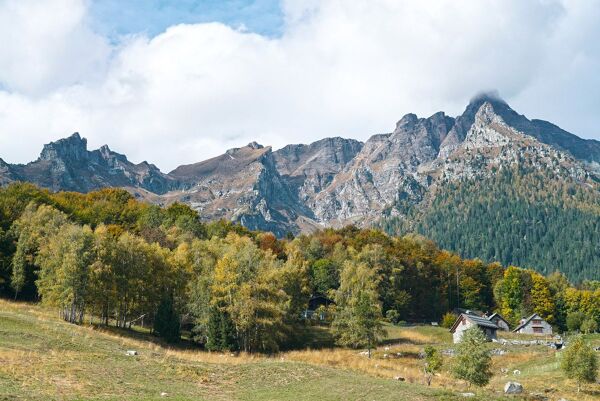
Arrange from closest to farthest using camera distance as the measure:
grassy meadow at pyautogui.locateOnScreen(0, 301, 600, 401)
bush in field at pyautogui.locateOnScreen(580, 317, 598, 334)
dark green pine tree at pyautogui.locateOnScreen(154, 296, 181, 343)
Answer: grassy meadow at pyautogui.locateOnScreen(0, 301, 600, 401) → dark green pine tree at pyautogui.locateOnScreen(154, 296, 181, 343) → bush in field at pyautogui.locateOnScreen(580, 317, 598, 334)

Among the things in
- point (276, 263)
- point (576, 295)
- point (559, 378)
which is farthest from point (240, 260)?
point (576, 295)

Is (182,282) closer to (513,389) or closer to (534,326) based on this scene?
(513,389)

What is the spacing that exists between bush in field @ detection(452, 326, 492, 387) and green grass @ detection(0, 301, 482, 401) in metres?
8.55

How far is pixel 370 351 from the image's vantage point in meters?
79.1

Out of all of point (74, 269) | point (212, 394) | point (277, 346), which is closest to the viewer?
point (212, 394)

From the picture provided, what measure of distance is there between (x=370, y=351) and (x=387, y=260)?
4745 centimetres

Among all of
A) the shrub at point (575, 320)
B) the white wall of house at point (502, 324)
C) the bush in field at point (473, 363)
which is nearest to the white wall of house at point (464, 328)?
the white wall of house at point (502, 324)

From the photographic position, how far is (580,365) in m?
54.4

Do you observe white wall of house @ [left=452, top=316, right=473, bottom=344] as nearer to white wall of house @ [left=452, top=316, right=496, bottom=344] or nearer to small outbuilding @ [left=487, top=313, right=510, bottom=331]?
white wall of house @ [left=452, top=316, right=496, bottom=344]

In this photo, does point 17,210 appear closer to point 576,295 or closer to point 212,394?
point 212,394

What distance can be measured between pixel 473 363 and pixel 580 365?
42.5 ft

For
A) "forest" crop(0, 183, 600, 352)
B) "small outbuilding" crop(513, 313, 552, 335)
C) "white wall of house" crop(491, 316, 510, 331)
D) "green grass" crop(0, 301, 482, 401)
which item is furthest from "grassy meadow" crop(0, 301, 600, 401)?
"small outbuilding" crop(513, 313, 552, 335)

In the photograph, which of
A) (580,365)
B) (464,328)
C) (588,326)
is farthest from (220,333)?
(588,326)

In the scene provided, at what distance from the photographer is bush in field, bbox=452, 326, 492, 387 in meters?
49.1
